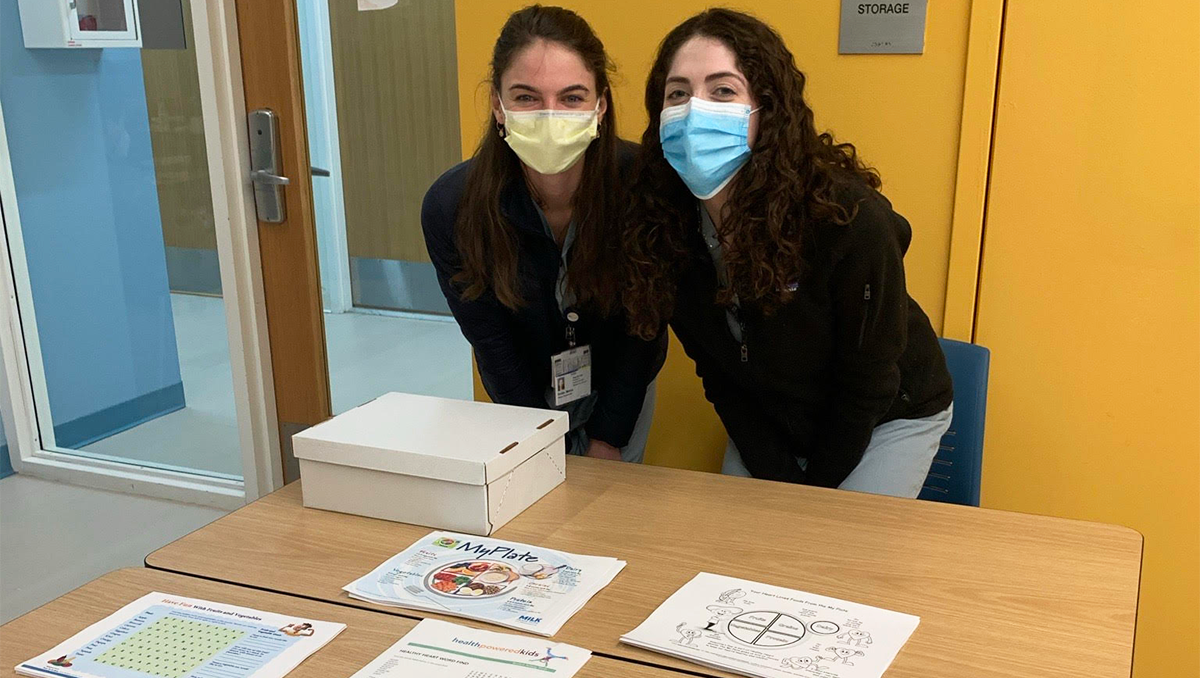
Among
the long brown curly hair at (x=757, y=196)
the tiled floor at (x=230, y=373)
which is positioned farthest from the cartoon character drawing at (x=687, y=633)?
the tiled floor at (x=230, y=373)

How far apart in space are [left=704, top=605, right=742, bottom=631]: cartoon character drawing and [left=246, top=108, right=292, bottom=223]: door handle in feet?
7.06

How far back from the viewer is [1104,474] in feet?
7.07

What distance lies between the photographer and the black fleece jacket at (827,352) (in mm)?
1707

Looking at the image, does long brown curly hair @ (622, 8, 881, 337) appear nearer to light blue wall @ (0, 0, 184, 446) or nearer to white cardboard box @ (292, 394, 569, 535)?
white cardboard box @ (292, 394, 569, 535)

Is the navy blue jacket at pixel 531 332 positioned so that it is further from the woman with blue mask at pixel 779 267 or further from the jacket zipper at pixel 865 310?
the jacket zipper at pixel 865 310

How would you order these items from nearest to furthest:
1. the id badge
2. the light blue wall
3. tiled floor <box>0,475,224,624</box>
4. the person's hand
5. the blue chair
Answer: the blue chair, the id badge, the person's hand, tiled floor <box>0,475,224,624</box>, the light blue wall

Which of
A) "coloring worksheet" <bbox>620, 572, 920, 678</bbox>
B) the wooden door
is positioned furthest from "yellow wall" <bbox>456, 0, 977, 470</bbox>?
"coloring worksheet" <bbox>620, 572, 920, 678</bbox>

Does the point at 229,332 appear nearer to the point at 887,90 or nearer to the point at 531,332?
the point at 531,332

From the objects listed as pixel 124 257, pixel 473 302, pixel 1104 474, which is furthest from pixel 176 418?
pixel 1104 474

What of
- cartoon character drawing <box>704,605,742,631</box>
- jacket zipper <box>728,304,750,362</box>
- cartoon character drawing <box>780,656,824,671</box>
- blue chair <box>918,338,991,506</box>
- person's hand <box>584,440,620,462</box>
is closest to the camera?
cartoon character drawing <box>780,656,824,671</box>

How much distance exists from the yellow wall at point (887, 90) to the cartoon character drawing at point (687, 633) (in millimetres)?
1289

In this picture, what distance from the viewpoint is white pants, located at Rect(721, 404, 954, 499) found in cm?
186

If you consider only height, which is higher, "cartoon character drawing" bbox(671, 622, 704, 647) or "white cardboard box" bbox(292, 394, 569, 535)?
"white cardboard box" bbox(292, 394, 569, 535)

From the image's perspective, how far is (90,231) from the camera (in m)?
3.44
